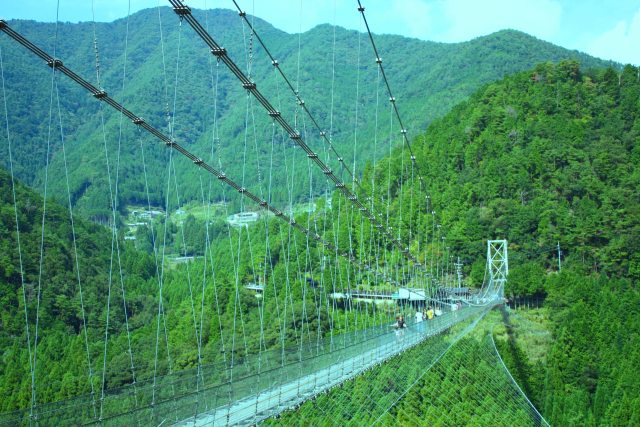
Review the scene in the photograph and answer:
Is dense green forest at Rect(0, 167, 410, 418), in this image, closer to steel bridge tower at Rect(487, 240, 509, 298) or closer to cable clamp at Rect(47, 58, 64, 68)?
steel bridge tower at Rect(487, 240, 509, 298)

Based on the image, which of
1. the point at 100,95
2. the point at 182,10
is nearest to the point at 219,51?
the point at 182,10

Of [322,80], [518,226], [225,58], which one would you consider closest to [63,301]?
[518,226]

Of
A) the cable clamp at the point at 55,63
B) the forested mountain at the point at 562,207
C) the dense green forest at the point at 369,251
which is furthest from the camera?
the forested mountain at the point at 562,207

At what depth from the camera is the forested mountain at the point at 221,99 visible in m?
72.6

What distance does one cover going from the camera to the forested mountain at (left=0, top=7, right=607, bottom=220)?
238ft

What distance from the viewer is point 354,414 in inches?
688

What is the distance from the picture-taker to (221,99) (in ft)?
386

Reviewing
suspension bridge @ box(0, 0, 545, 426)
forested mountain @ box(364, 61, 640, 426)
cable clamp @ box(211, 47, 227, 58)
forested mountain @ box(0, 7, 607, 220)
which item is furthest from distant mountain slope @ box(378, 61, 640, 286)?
cable clamp @ box(211, 47, 227, 58)

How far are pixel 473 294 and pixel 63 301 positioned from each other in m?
20.5

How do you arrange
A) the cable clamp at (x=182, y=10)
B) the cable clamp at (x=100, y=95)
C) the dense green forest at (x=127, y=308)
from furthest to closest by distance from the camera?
the dense green forest at (x=127, y=308), the cable clamp at (x=182, y=10), the cable clamp at (x=100, y=95)

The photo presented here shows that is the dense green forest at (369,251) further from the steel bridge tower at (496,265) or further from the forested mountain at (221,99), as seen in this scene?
the steel bridge tower at (496,265)

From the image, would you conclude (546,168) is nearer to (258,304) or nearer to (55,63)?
(258,304)

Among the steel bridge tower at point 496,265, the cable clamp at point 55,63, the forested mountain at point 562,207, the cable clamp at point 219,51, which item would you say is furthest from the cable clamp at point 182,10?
the steel bridge tower at point 496,265

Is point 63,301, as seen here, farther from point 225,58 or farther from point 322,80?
point 322,80
